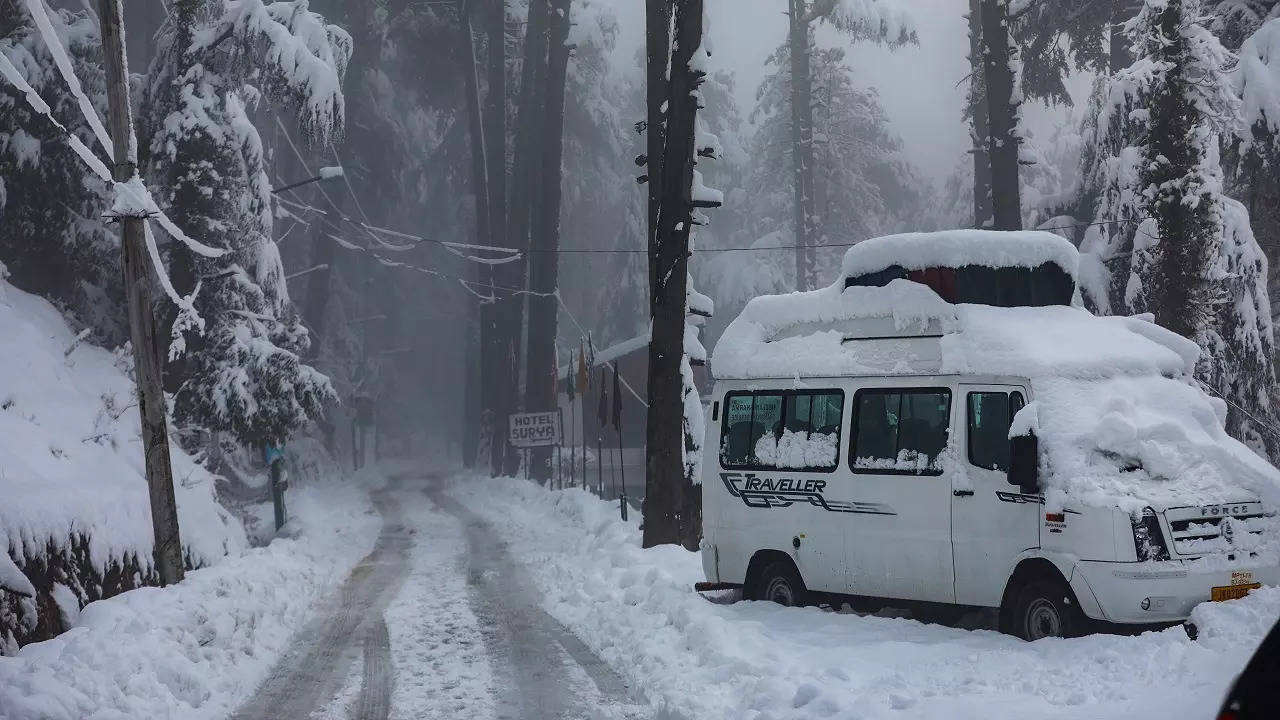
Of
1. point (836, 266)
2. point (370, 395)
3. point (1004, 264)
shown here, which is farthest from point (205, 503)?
point (836, 266)

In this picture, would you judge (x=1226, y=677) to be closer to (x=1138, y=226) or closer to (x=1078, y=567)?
(x=1078, y=567)

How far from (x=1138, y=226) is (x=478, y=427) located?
3733 centimetres

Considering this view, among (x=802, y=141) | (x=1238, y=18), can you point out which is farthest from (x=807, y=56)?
(x=1238, y=18)

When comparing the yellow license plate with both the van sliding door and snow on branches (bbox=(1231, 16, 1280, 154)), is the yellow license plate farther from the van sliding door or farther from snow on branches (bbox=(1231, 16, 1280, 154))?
snow on branches (bbox=(1231, 16, 1280, 154))

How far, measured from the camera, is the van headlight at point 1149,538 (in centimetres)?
903

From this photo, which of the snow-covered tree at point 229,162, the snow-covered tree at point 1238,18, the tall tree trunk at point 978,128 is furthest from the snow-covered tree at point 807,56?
the snow-covered tree at point 229,162

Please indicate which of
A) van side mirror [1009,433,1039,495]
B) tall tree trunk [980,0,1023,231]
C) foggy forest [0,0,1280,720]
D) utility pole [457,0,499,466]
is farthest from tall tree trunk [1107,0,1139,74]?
utility pole [457,0,499,466]

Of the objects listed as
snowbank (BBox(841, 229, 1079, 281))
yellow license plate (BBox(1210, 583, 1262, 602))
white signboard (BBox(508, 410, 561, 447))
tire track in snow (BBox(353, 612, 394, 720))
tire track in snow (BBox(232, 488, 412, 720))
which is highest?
snowbank (BBox(841, 229, 1079, 281))

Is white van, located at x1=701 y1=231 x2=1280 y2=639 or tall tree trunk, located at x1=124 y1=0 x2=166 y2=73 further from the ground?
tall tree trunk, located at x1=124 y1=0 x2=166 y2=73

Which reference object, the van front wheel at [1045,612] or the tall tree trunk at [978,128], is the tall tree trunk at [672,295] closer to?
the tall tree trunk at [978,128]

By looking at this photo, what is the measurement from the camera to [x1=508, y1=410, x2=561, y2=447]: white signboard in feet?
109

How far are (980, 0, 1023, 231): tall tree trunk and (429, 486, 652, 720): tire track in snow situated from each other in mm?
9883

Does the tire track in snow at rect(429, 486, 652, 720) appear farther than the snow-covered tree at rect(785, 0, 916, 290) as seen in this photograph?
No

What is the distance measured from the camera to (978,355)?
35.0 ft
